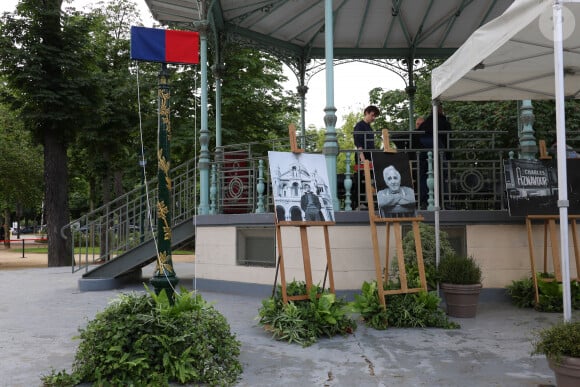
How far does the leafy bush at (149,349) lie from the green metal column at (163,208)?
370mm

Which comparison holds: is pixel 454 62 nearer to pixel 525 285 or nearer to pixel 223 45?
pixel 525 285

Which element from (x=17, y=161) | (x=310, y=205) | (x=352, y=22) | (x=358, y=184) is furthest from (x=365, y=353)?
(x=17, y=161)

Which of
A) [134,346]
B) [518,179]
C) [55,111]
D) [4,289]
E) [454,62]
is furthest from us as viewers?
[55,111]

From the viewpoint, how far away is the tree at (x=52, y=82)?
15.2 metres

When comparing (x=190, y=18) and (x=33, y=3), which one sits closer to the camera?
(x=190, y=18)

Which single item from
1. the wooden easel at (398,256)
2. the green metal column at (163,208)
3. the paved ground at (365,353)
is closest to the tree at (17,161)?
the paved ground at (365,353)

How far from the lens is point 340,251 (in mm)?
7551

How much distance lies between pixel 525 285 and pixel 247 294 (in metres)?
4.58

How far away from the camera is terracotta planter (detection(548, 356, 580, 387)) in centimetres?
330

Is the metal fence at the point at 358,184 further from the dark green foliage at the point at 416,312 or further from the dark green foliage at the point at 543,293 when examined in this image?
the dark green foliage at the point at 416,312

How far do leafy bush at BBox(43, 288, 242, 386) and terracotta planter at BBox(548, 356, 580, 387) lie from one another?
8.18ft

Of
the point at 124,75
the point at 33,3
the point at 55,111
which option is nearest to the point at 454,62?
the point at 55,111

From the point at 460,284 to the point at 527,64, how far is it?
9.80ft

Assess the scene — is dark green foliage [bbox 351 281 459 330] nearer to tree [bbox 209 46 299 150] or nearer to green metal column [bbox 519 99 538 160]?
green metal column [bbox 519 99 538 160]
